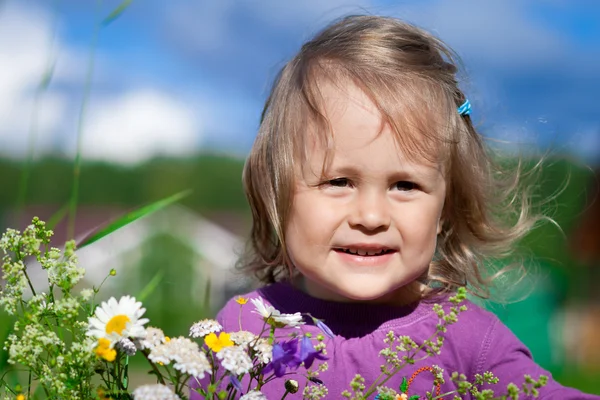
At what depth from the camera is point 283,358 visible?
1382 mm

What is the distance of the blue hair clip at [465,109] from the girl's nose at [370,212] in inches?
19.6

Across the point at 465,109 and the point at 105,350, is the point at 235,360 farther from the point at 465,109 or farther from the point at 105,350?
the point at 465,109

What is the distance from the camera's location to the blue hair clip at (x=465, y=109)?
2393 millimetres

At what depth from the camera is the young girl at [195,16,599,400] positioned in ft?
6.81

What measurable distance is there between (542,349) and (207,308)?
1547 centimetres

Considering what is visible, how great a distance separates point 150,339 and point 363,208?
2.91ft

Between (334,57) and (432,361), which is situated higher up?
(334,57)

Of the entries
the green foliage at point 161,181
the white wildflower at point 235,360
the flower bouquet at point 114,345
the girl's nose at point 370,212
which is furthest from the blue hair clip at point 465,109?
the green foliage at point 161,181

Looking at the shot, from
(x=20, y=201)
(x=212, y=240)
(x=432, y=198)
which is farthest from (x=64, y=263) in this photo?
(x=212, y=240)

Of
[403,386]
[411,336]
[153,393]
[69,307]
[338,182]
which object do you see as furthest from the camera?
[411,336]

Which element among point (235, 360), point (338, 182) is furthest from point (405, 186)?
point (235, 360)

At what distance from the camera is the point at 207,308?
95.5 inches

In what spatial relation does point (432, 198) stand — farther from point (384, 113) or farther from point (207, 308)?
point (207, 308)

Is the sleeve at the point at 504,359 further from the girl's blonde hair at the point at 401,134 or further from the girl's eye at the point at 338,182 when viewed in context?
the girl's eye at the point at 338,182
